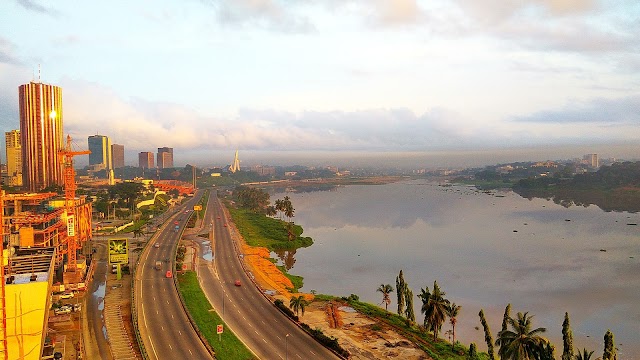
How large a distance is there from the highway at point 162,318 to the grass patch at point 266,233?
22552 mm

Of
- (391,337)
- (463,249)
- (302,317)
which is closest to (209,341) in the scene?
(302,317)

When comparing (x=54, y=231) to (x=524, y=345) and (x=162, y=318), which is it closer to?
(x=162, y=318)

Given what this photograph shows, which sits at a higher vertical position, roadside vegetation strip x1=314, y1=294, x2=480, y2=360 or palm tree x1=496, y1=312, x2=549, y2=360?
palm tree x1=496, y1=312, x2=549, y2=360

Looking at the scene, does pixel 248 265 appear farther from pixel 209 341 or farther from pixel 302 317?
pixel 209 341

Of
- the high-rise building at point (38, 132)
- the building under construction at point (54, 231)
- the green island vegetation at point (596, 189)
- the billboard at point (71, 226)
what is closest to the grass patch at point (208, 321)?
the billboard at point (71, 226)

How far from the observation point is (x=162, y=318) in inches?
1534

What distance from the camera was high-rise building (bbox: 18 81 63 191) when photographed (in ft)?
460

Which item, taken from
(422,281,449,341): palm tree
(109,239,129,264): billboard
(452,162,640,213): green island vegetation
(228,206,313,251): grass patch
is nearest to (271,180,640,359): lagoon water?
(228,206,313,251): grass patch

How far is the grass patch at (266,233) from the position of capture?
8006 cm

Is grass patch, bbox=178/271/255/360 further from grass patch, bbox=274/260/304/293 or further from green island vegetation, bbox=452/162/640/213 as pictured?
green island vegetation, bbox=452/162/640/213

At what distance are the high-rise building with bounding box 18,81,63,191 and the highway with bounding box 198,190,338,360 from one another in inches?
4364

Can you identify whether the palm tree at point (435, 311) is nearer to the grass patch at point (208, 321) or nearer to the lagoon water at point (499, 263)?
the lagoon water at point (499, 263)

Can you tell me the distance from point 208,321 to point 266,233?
164 ft

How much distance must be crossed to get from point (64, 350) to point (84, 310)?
10.1 m
